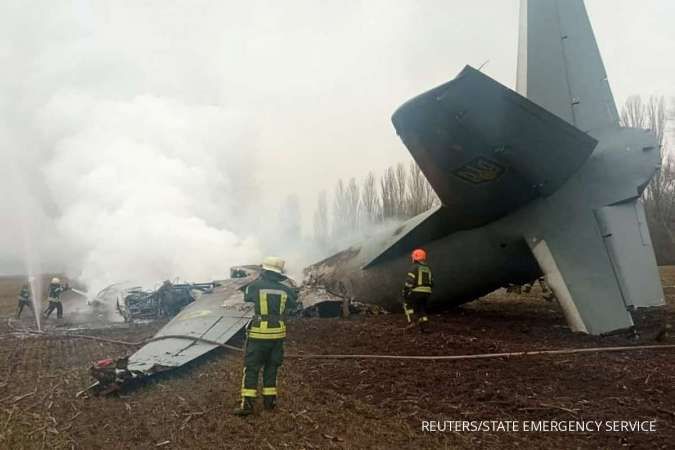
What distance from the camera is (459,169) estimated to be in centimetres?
903

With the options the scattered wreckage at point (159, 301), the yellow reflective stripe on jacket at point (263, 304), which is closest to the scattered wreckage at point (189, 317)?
the scattered wreckage at point (159, 301)

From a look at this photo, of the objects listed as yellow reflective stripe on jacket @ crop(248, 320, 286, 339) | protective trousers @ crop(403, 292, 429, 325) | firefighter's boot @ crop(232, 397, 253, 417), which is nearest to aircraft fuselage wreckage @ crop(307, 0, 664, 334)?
protective trousers @ crop(403, 292, 429, 325)

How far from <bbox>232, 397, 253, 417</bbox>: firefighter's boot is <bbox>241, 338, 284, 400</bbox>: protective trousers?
0.15 ft

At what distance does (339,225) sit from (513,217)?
106ft

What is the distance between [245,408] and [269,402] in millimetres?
283

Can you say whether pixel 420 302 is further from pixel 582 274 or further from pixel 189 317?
pixel 189 317

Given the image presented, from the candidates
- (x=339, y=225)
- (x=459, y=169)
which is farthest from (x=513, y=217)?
(x=339, y=225)

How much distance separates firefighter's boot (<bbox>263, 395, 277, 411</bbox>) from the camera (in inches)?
232

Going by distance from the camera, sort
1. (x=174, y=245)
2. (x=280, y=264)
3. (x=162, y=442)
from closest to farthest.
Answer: (x=162, y=442) < (x=280, y=264) < (x=174, y=245)

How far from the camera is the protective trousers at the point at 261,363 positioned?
582 centimetres

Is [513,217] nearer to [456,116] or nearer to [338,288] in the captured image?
[456,116]

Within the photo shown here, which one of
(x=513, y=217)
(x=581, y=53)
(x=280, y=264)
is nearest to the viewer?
(x=280, y=264)

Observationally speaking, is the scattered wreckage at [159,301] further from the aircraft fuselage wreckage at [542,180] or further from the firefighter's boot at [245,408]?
the firefighter's boot at [245,408]

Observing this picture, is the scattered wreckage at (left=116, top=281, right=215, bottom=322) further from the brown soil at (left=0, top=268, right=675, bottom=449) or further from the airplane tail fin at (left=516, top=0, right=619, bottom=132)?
the airplane tail fin at (left=516, top=0, right=619, bottom=132)
